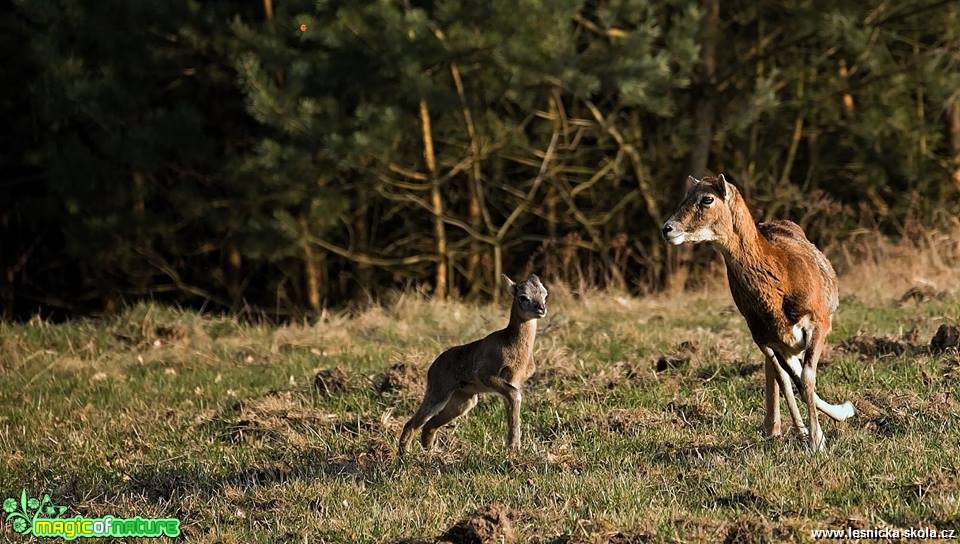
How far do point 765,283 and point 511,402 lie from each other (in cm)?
162

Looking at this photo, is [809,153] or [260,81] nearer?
[260,81]

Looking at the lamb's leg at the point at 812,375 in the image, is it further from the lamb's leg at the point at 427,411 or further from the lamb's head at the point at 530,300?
the lamb's leg at the point at 427,411

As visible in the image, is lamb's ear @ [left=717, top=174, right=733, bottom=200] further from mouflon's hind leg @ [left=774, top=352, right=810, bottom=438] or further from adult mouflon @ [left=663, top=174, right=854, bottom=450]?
mouflon's hind leg @ [left=774, top=352, right=810, bottom=438]

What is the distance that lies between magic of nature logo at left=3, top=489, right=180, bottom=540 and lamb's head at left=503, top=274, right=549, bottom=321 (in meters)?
2.29

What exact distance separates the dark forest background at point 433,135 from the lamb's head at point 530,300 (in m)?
8.23

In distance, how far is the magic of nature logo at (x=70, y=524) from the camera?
23.9 feet

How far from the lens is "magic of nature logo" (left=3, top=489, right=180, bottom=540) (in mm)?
7293

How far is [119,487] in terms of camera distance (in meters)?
8.37

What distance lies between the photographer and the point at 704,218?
736 centimetres

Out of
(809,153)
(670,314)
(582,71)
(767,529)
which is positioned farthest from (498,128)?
(767,529)

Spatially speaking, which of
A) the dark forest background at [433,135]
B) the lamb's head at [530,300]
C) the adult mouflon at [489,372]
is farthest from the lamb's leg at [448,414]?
the dark forest background at [433,135]

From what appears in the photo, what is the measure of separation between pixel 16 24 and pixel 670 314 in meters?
12.0

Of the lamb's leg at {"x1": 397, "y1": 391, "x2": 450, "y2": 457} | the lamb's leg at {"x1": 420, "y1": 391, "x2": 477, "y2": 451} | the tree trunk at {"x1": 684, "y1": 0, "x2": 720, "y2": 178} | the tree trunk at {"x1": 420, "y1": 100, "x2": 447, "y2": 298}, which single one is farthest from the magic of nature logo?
the tree trunk at {"x1": 684, "y1": 0, "x2": 720, "y2": 178}

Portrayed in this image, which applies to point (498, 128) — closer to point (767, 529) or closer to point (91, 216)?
point (91, 216)
